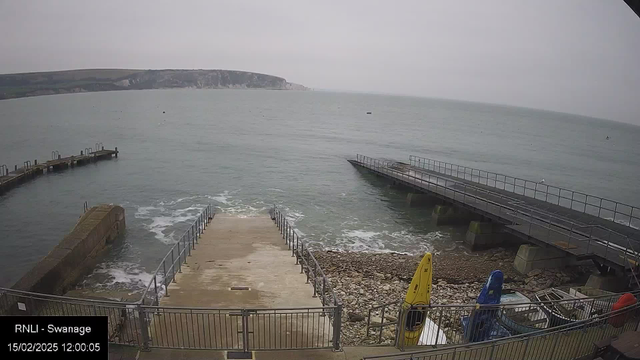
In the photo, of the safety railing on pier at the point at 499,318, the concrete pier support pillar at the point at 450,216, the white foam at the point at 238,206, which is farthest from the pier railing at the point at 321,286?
the concrete pier support pillar at the point at 450,216

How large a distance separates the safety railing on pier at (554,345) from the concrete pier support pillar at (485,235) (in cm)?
1585

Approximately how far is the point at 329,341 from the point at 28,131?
8554cm

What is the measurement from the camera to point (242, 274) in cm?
1320

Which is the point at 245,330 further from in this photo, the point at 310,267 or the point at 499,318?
the point at 499,318

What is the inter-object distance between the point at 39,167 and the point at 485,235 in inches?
1726

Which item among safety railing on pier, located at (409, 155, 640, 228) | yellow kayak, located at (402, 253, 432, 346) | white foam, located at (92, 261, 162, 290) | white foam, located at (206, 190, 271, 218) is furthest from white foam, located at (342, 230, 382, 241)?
yellow kayak, located at (402, 253, 432, 346)

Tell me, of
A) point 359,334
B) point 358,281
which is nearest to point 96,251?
point 358,281

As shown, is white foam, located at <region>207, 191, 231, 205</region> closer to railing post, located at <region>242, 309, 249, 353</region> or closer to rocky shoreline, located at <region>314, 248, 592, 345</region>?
rocky shoreline, located at <region>314, 248, 592, 345</region>

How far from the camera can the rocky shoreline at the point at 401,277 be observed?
605 inches

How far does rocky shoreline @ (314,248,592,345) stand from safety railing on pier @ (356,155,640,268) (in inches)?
71.1

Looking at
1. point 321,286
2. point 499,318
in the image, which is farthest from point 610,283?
point 321,286

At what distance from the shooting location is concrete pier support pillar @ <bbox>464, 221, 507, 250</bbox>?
79.7ft

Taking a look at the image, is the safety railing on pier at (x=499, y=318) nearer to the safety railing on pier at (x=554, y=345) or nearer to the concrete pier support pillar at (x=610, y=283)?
the safety railing on pier at (x=554, y=345)

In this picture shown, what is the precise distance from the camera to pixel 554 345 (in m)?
7.41
